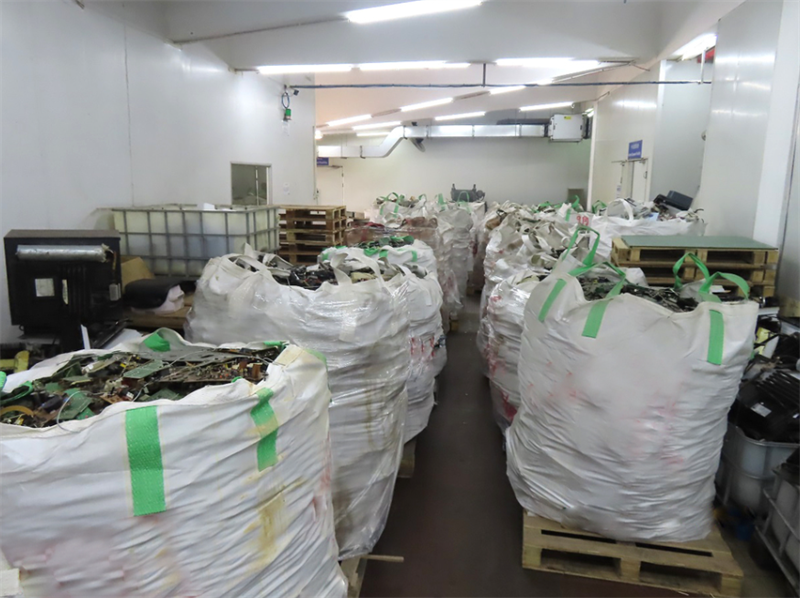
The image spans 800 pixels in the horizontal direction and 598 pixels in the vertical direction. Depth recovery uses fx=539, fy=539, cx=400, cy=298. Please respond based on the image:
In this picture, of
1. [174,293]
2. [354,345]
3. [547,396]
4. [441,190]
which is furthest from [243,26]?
[441,190]

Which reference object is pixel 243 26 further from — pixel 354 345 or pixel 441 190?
pixel 441 190

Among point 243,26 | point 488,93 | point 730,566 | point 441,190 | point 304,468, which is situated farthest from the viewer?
point 441,190

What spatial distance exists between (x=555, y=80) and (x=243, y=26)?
475cm

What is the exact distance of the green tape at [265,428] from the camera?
109cm

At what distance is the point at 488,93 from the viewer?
30.5 ft

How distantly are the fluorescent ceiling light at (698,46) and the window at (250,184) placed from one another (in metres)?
5.13

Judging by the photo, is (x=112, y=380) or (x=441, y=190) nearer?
(x=112, y=380)

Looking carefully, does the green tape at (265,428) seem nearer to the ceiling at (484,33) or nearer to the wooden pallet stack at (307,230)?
the wooden pallet stack at (307,230)

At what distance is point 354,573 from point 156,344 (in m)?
1.01

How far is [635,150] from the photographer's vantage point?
306 inches

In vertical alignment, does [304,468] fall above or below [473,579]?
above

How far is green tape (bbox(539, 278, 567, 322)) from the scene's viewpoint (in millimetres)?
2018

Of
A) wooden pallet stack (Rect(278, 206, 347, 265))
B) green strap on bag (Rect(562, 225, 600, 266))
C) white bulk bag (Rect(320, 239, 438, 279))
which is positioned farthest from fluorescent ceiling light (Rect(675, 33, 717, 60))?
wooden pallet stack (Rect(278, 206, 347, 265))

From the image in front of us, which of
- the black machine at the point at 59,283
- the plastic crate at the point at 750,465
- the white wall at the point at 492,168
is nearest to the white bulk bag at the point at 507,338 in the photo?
the plastic crate at the point at 750,465
